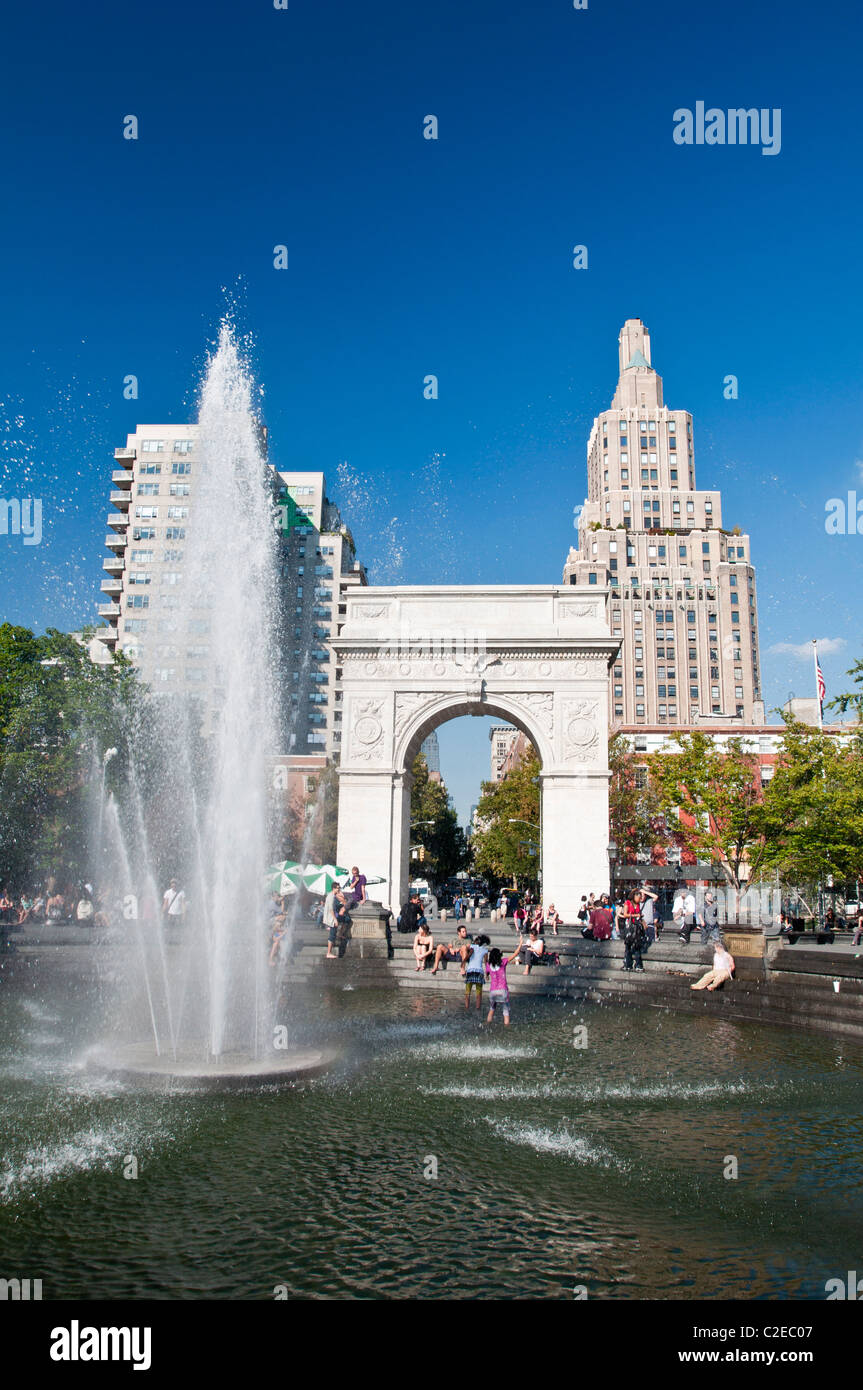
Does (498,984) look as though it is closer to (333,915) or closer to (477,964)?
(477,964)

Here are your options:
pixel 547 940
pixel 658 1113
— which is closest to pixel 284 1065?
pixel 658 1113

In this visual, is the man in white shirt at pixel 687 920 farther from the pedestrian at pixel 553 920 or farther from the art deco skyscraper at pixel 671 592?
the art deco skyscraper at pixel 671 592

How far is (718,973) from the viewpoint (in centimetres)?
1662

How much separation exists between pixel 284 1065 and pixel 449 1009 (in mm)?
6963

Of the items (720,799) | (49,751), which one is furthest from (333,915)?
(720,799)

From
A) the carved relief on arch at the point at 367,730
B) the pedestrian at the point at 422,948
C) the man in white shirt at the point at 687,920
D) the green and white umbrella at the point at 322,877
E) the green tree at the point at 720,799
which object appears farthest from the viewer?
the green tree at the point at 720,799

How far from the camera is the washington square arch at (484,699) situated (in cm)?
3219

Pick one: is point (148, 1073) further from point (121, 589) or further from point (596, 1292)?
point (121, 589)

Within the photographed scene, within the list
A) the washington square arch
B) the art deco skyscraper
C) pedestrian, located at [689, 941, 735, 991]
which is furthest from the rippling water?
the art deco skyscraper

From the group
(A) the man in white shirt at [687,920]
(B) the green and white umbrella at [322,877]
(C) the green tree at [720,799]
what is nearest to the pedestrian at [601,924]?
(A) the man in white shirt at [687,920]

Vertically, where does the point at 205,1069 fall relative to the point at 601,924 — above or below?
above

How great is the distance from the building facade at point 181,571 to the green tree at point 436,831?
956 centimetres

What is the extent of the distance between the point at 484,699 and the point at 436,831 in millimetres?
34780
